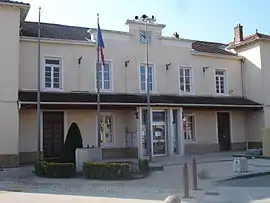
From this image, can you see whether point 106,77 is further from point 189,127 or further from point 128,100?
point 189,127

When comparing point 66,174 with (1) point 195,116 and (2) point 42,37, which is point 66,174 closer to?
(2) point 42,37

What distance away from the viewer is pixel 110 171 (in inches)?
615

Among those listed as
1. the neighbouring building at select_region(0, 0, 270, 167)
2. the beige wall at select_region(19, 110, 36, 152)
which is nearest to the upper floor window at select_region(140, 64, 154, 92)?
the neighbouring building at select_region(0, 0, 270, 167)

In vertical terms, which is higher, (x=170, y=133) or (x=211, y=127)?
(x=211, y=127)

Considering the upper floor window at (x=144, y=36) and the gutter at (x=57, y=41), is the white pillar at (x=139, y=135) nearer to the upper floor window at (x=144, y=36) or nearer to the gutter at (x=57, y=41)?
the upper floor window at (x=144, y=36)

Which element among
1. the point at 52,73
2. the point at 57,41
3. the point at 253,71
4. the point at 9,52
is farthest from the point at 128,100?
the point at 253,71

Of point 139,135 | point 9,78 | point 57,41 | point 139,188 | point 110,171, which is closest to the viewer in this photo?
point 139,188

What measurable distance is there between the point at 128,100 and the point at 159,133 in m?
3.50

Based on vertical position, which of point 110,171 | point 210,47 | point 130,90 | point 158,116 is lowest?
point 110,171

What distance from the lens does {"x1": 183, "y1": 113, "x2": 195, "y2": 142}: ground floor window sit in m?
26.9

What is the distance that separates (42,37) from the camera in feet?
76.3

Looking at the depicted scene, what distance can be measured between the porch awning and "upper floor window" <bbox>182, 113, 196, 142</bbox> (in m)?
1.34

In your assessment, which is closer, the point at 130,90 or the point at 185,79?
the point at 130,90

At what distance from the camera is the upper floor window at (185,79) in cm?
2731
